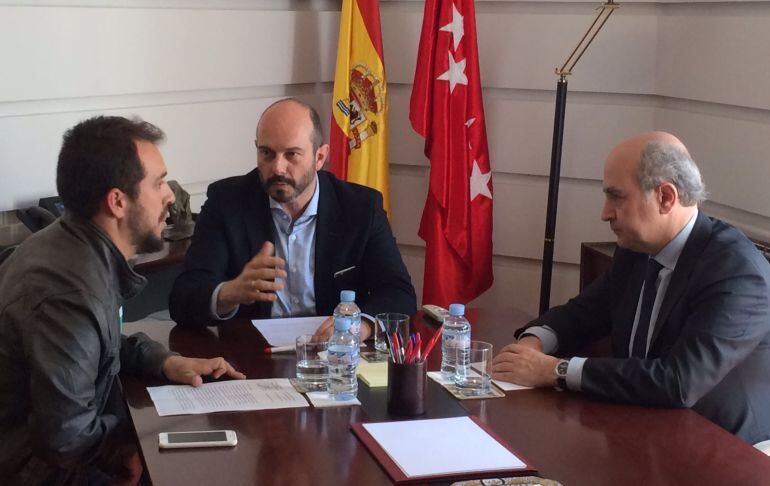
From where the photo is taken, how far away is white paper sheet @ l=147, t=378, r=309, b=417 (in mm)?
1843

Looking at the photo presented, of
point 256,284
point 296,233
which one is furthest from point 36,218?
point 256,284

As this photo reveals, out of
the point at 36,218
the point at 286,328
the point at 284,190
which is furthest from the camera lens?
the point at 36,218

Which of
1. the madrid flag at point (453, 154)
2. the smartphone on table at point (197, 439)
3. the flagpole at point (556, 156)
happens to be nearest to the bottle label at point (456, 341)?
the smartphone on table at point (197, 439)

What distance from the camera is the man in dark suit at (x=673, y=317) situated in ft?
6.39

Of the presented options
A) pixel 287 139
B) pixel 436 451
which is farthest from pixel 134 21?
pixel 436 451

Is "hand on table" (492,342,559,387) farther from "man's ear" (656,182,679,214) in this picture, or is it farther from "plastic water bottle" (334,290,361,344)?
"man's ear" (656,182,679,214)

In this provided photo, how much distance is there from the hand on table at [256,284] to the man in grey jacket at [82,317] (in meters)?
0.29

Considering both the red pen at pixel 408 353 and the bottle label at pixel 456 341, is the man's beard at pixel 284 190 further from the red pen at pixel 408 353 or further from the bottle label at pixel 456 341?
the red pen at pixel 408 353

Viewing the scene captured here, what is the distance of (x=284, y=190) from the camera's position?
2684 mm

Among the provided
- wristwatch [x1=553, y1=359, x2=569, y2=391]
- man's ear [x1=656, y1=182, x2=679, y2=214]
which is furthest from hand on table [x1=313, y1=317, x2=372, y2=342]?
man's ear [x1=656, y1=182, x2=679, y2=214]

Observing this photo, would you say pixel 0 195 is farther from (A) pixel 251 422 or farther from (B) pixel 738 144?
(B) pixel 738 144

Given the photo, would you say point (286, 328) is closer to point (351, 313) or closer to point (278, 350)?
point (278, 350)

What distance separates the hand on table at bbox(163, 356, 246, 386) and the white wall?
1454 mm

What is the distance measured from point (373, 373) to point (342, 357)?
160 millimetres
